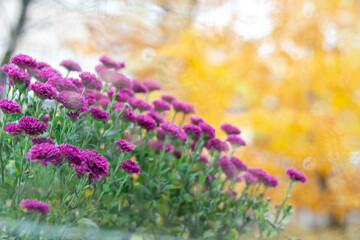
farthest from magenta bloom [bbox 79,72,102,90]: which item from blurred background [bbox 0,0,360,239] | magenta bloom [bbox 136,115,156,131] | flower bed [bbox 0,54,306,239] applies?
blurred background [bbox 0,0,360,239]

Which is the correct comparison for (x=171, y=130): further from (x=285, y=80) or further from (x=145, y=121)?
(x=285, y=80)

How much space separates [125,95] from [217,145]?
0.77 feet

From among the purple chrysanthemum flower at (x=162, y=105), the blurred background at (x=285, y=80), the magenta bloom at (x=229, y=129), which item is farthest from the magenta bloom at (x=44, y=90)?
the blurred background at (x=285, y=80)

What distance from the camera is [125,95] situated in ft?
2.40

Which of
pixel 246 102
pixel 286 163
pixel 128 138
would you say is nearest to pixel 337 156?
pixel 286 163

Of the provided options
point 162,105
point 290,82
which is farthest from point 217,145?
point 290,82

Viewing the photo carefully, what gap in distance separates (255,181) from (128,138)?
0.34m

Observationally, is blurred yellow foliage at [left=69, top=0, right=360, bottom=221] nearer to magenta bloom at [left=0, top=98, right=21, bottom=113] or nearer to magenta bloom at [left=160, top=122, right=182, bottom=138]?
magenta bloom at [left=160, top=122, right=182, bottom=138]

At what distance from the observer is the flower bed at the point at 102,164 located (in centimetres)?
49

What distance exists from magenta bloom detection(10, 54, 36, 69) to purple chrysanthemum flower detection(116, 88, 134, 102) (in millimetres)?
187

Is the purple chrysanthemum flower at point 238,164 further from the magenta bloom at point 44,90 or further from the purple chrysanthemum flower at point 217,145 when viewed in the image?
the magenta bloom at point 44,90

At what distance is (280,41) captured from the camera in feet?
6.55

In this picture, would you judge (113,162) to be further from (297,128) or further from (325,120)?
(325,120)

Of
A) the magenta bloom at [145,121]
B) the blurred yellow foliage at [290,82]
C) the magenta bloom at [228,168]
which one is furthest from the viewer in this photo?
the blurred yellow foliage at [290,82]
